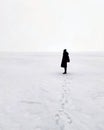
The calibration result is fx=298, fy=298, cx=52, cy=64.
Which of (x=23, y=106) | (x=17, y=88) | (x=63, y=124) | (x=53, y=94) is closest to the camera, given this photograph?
(x=63, y=124)

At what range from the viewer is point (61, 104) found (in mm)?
9586

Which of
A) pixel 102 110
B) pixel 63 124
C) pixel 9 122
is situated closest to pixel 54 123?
pixel 63 124

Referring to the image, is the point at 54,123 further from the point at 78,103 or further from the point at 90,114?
the point at 78,103

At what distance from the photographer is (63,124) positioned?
7.33 m

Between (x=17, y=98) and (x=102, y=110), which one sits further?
(x=17, y=98)

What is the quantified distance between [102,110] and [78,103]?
3.58 feet

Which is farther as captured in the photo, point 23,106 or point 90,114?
point 23,106

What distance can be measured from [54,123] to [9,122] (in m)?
1.16

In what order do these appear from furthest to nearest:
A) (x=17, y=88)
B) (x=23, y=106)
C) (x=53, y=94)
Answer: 1. (x=17, y=88)
2. (x=53, y=94)
3. (x=23, y=106)

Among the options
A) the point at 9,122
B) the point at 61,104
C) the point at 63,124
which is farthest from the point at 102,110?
the point at 9,122

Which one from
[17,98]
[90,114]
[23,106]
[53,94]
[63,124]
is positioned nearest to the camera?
[63,124]

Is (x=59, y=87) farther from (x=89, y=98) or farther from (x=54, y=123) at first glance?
(x=54, y=123)

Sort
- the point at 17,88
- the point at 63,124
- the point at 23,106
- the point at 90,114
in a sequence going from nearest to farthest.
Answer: the point at 63,124 → the point at 90,114 → the point at 23,106 → the point at 17,88

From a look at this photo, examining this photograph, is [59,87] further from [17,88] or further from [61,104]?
[61,104]
